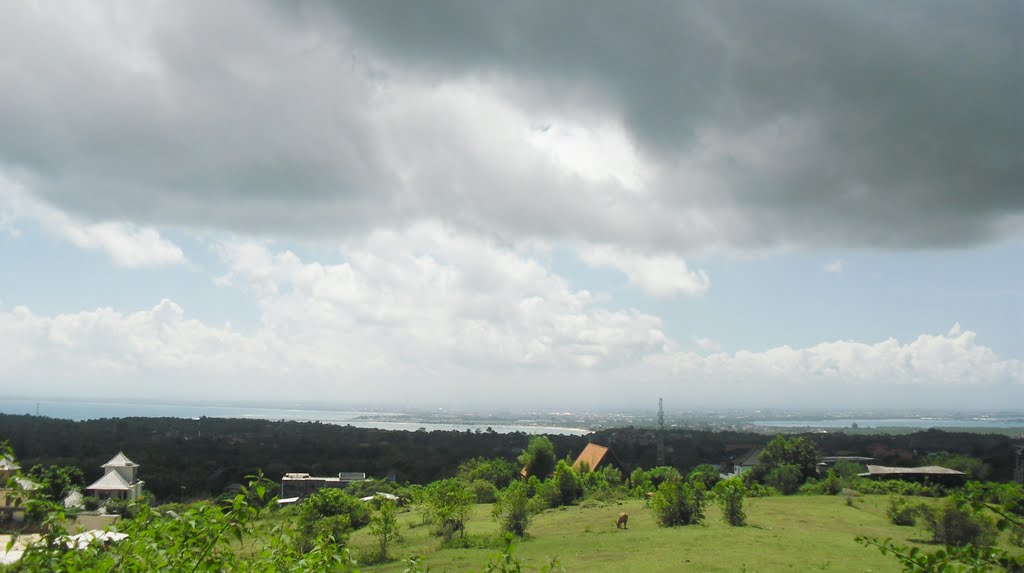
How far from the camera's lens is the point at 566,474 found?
112 feet

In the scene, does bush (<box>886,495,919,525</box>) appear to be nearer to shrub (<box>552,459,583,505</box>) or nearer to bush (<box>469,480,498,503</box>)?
shrub (<box>552,459,583,505</box>)

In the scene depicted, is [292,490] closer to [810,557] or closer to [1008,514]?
[810,557]

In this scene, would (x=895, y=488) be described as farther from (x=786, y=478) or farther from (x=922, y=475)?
(x=922, y=475)

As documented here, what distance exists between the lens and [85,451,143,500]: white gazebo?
38.4 meters

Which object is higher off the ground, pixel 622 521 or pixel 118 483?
pixel 622 521

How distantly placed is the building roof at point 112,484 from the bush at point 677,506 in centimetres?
3356

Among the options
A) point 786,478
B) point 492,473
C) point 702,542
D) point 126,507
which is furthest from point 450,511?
point 492,473

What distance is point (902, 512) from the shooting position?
21109 millimetres

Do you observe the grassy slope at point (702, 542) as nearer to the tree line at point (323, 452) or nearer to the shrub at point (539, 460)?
the shrub at point (539, 460)

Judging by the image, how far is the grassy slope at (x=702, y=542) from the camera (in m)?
15.0

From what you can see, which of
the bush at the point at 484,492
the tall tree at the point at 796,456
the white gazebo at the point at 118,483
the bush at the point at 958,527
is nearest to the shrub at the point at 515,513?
the bush at the point at 958,527

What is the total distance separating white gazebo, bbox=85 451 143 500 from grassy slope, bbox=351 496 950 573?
22223 mm

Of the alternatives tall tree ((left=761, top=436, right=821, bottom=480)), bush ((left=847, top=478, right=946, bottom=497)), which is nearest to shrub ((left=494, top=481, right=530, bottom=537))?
bush ((left=847, top=478, right=946, bottom=497))

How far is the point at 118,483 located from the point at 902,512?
4184 centimetres
